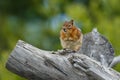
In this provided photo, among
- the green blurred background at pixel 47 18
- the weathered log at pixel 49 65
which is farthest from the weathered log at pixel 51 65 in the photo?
the green blurred background at pixel 47 18

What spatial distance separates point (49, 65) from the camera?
10.2 feet

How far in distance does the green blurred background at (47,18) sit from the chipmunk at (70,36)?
1644 millimetres

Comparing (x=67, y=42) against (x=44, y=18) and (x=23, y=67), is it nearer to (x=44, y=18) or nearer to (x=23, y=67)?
(x=23, y=67)

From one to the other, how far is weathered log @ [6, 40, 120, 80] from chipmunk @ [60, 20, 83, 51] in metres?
0.05

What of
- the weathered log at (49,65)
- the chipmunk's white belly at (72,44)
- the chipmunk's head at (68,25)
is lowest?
the weathered log at (49,65)

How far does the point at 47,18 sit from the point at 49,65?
2968mm

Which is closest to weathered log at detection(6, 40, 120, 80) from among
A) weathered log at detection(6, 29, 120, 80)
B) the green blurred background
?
weathered log at detection(6, 29, 120, 80)

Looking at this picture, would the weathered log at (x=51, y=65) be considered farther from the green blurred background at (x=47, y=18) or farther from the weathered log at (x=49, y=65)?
the green blurred background at (x=47, y=18)

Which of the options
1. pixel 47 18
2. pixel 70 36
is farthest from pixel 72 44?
pixel 47 18

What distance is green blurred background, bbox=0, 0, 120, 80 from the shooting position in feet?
17.5

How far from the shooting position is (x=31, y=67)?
3.11 m

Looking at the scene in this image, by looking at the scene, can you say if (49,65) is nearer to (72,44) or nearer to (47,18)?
(72,44)

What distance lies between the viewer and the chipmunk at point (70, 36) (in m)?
3.13

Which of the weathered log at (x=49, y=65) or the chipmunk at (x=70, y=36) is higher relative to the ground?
the chipmunk at (x=70, y=36)
